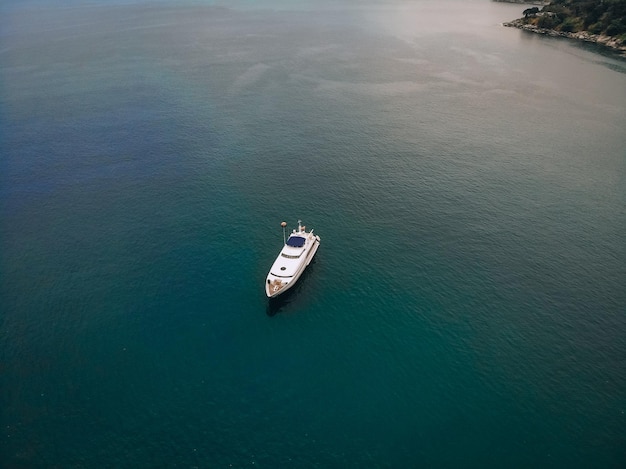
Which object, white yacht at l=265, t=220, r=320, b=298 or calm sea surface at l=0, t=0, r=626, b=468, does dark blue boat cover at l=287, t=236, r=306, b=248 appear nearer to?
white yacht at l=265, t=220, r=320, b=298

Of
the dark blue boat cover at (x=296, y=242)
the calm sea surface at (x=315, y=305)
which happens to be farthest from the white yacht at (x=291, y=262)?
the calm sea surface at (x=315, y=305)

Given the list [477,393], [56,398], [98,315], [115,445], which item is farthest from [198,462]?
[477,393]

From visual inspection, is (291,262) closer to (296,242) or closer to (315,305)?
(296,242)

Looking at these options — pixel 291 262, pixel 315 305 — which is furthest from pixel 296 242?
pixel 315 305

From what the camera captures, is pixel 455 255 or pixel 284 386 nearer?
pixel 284 386

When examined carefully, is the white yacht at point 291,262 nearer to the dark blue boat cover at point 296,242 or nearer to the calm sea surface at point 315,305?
the dark blue boat cover at point 296,242

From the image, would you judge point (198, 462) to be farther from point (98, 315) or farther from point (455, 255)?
point (455, 255)
